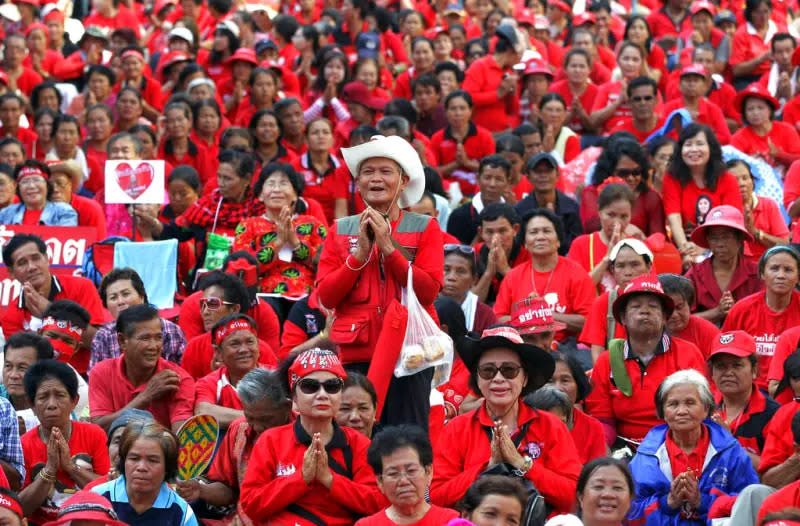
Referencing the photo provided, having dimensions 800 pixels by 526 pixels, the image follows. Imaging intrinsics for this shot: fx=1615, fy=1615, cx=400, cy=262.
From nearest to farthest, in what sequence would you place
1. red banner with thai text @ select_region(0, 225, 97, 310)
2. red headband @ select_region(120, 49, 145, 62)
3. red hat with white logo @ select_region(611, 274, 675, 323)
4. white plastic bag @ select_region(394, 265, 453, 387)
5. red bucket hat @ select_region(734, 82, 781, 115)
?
white plastic bag @ select_region(394, 265, 453, 387) < red hat with white logo @ select_region(611, 274, 675, 323) < red banner with thai text @ select_region(0, 225, 97, 310) < red bucket hat @ select_region(734, 82, 781, 115) < red headband @ select_region(120, 49, 145, 62)

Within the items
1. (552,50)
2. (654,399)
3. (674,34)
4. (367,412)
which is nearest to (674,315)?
(654,399)

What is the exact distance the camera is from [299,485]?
7293 millimetres

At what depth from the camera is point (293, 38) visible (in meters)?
18.4

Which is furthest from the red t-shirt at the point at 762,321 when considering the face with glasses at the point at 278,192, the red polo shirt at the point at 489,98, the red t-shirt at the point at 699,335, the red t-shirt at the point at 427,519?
the red polo shirt at the point at 489,98

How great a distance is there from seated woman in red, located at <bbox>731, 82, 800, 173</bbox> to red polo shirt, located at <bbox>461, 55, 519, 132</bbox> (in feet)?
8.01

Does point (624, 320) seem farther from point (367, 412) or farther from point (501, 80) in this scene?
point (501, 80)

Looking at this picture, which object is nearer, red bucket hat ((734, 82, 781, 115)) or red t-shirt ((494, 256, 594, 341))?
red t-shirt ((494, 256, 594, 341))

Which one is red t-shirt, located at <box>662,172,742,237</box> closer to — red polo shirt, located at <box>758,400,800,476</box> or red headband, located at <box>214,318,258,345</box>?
red polo shirt, located at <box>758,400,800,476</box>

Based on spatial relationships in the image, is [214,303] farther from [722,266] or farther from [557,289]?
[722,266]

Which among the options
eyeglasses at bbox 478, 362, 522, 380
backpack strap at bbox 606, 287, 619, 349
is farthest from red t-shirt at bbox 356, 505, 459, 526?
backpack strap at bbox 606, 287, 619, 349

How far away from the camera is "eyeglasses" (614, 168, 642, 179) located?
12.3m

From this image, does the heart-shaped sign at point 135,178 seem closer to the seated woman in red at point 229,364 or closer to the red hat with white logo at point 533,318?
the seated woman in red at point 229,364

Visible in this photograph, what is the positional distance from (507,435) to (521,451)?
24cm

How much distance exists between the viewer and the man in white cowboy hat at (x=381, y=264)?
753 cm
